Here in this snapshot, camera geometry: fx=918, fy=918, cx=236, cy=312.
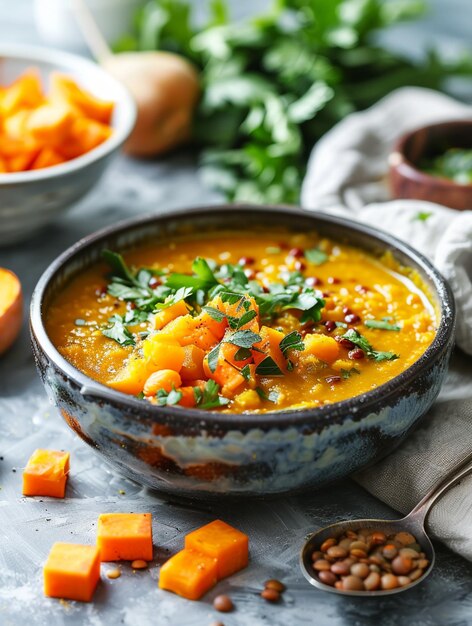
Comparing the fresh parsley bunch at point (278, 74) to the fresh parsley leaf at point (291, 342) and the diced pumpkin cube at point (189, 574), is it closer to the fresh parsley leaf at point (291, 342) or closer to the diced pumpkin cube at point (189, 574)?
the fresh parsley leaf at point (291, 342)

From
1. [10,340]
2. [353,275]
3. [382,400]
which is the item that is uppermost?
[382,400]

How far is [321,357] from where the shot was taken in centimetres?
316

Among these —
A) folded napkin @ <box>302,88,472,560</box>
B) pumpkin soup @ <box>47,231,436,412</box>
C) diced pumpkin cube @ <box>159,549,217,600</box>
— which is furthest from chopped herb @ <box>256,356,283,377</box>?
diced pumpkin cube @ <box>159,549,217,600</box>

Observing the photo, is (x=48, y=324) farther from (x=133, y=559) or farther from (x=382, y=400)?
(x=382, y=400)

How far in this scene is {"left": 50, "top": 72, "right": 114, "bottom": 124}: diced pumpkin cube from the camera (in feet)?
16.2

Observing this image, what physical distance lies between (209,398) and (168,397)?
5.8 inches

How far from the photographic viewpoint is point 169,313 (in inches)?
129

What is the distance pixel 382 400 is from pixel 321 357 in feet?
1.23

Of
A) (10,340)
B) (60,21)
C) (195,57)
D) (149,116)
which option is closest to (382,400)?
(10,340)

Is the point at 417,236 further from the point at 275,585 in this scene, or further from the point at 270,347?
the point at 275,585

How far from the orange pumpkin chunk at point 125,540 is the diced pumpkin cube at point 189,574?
0.35 ft

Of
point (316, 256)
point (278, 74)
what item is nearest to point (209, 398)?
point (316, 256)

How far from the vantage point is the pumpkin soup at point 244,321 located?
118 inches

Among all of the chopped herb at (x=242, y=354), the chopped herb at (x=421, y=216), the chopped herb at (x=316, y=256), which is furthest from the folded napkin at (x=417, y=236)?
the chopped herb at (x=242, y=354)
